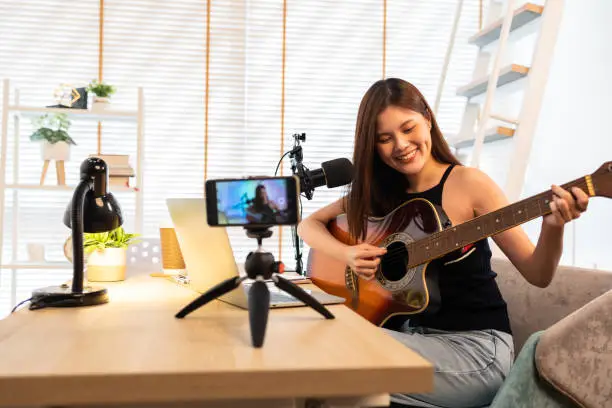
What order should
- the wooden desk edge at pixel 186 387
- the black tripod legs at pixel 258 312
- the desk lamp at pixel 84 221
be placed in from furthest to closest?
the desk lamp at pixel 84 221
the black tripod legs at pixel 258 312
the wooden desk edge at pixel 186 387

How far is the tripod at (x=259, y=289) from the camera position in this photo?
31.7 inches

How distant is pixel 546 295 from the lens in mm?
1593

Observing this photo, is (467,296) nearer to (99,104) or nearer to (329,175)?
(329,175)

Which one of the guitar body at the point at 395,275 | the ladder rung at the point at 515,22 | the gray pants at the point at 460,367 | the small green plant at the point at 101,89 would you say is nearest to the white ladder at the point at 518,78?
the ladder rung at the point at 515,22

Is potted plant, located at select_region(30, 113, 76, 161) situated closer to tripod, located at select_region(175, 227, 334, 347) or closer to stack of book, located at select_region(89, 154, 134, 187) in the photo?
stack of book, located at select_region(89, 154, 134, 187)

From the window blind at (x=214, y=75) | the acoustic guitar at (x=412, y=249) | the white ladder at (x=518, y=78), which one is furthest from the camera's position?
the window blind at (x=214, y=75)

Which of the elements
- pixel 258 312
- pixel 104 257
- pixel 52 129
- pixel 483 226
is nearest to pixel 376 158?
pixel 483 226

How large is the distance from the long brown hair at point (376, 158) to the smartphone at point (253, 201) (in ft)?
2.86

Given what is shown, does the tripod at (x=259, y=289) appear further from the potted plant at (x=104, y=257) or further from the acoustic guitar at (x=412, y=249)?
the potted plant at (x=104, y=257)

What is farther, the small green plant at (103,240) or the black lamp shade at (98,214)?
the small green plant at (103,240)

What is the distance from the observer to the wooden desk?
25.1 inches

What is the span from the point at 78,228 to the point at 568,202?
1028 mm

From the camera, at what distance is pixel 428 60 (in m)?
3.91

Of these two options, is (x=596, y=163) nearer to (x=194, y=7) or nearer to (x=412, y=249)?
(x=412, y=249)
